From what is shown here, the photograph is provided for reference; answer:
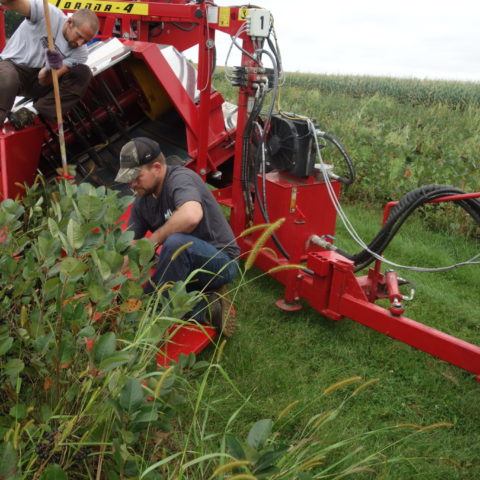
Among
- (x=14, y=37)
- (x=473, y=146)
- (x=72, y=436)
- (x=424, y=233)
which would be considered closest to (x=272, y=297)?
(x=424, y=233)

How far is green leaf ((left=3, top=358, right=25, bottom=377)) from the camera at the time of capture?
Answer: 1488 mm

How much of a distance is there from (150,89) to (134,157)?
6.57 feet

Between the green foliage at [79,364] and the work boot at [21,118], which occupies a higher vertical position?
the work boot at [21,118]

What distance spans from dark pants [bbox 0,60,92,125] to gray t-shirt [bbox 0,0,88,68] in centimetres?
8

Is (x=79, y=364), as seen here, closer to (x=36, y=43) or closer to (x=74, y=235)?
(x=74, y=235)

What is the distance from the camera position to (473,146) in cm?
655

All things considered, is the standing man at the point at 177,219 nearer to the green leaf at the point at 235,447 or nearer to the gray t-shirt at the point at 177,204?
the gray t-shirt at the point at 177,204

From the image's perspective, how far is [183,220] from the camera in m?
2.91

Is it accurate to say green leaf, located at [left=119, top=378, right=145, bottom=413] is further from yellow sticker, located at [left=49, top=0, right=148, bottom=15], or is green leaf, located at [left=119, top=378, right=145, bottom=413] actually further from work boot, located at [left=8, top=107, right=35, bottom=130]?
yellow sticker, located at [left=49, top=0, right=148, bottom=15]

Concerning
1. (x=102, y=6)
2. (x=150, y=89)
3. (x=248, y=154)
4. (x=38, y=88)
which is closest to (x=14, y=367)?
(x=248, y=154)

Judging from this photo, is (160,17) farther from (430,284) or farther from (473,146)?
(473,146)

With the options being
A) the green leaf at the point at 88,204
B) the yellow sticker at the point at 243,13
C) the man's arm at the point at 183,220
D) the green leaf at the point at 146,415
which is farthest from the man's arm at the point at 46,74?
the green leaf at the point at 146,415

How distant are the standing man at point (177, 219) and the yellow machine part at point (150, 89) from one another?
179 centimetres

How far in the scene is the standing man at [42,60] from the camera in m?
3.89
